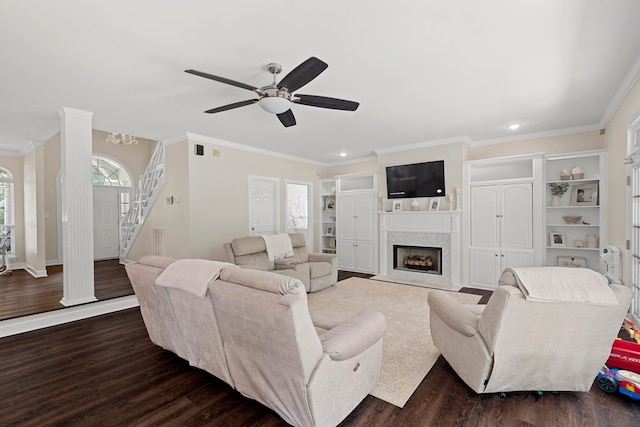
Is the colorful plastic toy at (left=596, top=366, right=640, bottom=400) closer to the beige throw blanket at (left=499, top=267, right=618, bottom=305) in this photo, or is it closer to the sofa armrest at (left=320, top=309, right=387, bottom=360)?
the beige throw blanket at (left=499, top=267, right=618, bottom=305)

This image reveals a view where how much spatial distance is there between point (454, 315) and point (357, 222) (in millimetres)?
4489

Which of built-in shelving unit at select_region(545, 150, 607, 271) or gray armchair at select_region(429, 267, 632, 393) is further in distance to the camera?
built-in shelving unit at select_region(545, 150, 607, 271)

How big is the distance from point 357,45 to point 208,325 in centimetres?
240

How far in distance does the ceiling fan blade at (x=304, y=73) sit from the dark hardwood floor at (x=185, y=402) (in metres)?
2.39

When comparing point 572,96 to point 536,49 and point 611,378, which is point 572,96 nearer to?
point 536,49

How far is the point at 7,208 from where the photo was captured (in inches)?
245

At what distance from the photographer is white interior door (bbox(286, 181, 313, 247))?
6.91m

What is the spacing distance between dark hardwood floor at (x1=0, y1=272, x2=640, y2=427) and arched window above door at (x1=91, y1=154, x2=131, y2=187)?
5.93 m

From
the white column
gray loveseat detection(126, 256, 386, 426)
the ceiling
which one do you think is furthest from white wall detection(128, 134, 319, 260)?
gray loveseat detection(126, 256, 386, 426)

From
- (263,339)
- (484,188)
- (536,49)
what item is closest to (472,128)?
(484,188)

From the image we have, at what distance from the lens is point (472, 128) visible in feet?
15.2

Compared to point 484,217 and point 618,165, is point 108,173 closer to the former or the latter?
point 484,217

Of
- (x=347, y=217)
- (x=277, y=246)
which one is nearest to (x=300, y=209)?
(x=347, y=217)

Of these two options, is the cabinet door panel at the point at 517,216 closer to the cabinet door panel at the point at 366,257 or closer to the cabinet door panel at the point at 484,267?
the cabinet door panel at the point at 484,267
